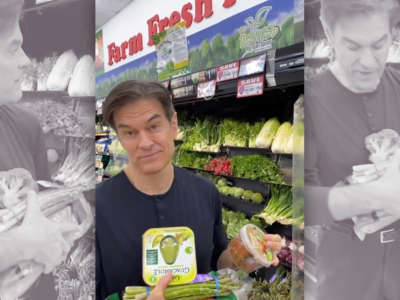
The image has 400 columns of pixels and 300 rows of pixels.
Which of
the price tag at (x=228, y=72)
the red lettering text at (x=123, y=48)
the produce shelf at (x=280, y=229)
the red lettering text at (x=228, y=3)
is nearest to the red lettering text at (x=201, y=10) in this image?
the red lettering text at (x=228, y=3)

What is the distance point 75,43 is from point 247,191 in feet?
10.8

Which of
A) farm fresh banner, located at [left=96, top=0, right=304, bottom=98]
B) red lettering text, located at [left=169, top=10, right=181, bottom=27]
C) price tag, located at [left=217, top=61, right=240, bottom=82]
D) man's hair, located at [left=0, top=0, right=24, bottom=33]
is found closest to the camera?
man's hair, located at [left=0, top=0, right=24, bottom=33]

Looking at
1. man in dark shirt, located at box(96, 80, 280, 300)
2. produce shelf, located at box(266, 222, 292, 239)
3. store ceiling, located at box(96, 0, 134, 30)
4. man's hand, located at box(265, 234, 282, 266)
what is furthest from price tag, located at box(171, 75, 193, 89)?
store ceiling, located at box(96, 0, 134, 30)

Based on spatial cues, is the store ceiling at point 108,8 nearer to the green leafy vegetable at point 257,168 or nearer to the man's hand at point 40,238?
the green leafy vegetable at point 257,168

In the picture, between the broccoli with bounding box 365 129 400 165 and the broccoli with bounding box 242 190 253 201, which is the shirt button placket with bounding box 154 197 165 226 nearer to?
the broccoli with bounding box 365 129 400 165

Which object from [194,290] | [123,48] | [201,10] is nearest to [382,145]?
[194,290]

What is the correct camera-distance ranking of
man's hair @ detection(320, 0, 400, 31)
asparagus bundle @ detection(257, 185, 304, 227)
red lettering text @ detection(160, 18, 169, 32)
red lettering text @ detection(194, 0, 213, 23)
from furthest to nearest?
red lettering text @ detection(160, 18, 169, 32) → red lettering text @ detection(194, 0, 213, 23) → asparagus bundle @ detection(257, 185, 304, 227) → man's hair @ detection(320, 0, 400, 31)

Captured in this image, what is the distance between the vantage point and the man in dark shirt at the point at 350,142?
1.01 meters

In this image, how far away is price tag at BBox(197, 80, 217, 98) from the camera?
3.44m

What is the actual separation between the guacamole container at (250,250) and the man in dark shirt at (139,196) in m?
0.06

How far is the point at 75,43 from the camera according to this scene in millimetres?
779

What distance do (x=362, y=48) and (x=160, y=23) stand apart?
225 inches

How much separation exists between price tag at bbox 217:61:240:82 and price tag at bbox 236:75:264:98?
11 cm

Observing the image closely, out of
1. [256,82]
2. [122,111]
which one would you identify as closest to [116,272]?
[122,111]
